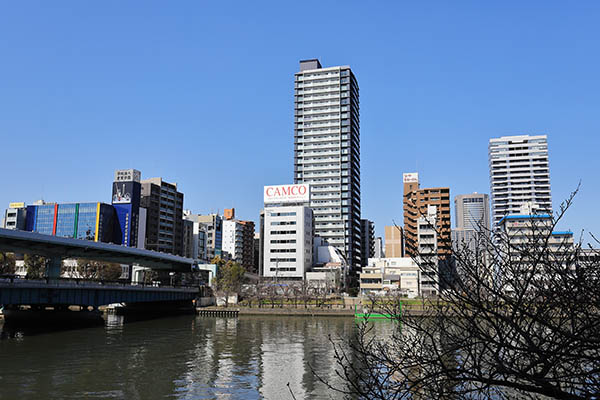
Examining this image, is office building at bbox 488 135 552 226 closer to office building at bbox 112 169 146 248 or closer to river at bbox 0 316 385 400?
office building at bbox 112 169 146 248

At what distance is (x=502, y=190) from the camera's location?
190000mm

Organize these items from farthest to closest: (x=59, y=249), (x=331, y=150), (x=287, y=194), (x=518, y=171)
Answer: (x=518, y=171), (x=331, y=150), (x=287, y=194), (x=59, y=249)

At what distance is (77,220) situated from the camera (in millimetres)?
134375

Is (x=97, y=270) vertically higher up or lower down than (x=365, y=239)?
lower down

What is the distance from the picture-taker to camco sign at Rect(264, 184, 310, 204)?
428ft

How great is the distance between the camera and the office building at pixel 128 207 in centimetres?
13175

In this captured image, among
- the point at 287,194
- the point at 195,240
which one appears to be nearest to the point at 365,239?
the point at 287,194

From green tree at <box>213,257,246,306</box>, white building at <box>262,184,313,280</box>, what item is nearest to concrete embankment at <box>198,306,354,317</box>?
green tree at <box>213,257,246,306</box>

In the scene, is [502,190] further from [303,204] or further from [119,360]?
[119,360]

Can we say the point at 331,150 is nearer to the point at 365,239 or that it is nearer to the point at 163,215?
the point at 365,239

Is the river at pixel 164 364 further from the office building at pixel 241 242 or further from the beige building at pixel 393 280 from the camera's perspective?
the office building at pixel 241 242

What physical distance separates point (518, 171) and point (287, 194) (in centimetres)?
10698

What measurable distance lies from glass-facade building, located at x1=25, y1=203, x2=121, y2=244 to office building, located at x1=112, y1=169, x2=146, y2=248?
5.95 feet

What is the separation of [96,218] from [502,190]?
150641 mm
